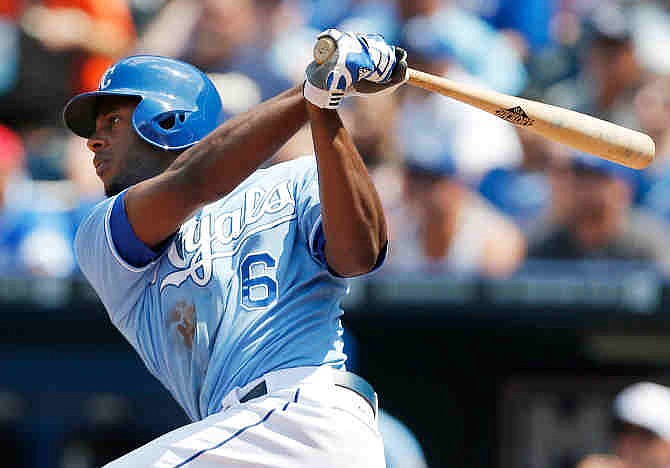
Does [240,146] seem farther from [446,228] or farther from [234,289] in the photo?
[446,228]

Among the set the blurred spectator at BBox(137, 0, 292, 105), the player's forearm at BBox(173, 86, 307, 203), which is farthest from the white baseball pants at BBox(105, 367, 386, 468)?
the blurred spectator at BBox(137, 0, 292, 105)

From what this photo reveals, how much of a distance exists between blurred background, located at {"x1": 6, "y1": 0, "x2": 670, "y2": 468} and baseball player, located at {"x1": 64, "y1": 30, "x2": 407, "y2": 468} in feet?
6.04

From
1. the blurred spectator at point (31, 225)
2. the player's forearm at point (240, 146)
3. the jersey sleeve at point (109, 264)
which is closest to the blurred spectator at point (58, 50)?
the blurred spectator at point (31, 225)

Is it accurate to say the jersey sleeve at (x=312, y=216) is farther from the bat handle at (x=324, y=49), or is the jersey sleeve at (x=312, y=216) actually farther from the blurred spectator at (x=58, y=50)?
the blurred spectator at (x=58, y=50)

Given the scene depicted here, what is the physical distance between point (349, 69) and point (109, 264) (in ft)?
2.72

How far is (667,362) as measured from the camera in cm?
489

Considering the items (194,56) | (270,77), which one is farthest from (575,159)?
(194,56)

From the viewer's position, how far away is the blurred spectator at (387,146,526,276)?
16.6ft

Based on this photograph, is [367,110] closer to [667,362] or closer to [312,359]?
[667,362]

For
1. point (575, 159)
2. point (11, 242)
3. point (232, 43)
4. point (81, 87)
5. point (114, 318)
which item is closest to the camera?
point (114, 318)

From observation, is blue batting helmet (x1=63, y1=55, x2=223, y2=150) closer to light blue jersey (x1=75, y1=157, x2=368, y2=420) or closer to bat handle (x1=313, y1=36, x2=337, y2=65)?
light blue jersey (x1=75, y1=157, x2=368, y2=420)

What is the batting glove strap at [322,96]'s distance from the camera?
98.9 inches

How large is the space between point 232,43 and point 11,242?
1583mm

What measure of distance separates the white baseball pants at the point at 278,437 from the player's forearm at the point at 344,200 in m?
0.30
